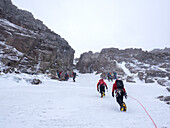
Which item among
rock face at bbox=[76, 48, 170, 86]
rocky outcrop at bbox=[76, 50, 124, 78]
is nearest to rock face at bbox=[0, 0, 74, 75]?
rock face at bbox=[76, 48, 170, 86]

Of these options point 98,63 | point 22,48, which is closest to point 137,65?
point 98,63

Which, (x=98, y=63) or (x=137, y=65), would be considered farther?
(x=98, y=63)

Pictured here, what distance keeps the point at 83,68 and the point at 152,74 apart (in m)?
30.9

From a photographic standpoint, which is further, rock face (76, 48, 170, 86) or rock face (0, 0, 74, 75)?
rock face (76, 48, 170, 86)

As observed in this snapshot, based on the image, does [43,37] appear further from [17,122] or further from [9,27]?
[17,122]

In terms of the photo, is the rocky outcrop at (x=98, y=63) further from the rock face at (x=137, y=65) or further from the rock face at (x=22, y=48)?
the rock face at (x=22, y=48)

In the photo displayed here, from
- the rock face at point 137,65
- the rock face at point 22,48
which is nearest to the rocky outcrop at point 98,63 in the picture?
the rock face at point 137,65

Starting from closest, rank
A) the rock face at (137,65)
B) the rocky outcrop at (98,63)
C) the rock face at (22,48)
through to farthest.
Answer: the rock face at (22,48) → the rock face at (137,65) → the rocky outcrop at (98,63)

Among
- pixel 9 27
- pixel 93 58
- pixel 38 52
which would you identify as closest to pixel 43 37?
pixel 38 52

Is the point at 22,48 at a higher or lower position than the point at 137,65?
lower

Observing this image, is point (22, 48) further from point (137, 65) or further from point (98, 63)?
point (137, 65)

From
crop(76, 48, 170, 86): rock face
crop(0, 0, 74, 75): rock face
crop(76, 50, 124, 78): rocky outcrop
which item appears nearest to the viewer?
crop(0, 0, 74, 75): rock face

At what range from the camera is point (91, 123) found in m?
3.40

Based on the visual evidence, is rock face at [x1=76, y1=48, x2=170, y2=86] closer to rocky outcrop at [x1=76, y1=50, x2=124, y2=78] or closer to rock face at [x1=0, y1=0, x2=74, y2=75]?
rocky outcrop at [x1=76, y1=50, x2=124, y2=78]
